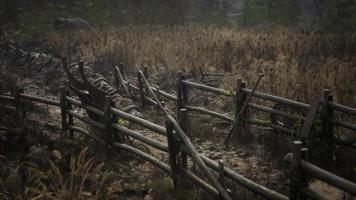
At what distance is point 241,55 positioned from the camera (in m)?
14.1

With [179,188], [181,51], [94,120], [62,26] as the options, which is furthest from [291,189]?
[62,26]

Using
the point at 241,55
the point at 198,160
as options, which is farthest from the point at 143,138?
the point at 241,55

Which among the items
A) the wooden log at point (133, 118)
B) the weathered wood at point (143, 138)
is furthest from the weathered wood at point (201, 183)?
the wooden log at point (133, 118)

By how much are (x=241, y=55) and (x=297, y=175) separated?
33.0ft

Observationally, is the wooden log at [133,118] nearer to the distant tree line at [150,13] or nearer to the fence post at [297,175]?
the fence post at [297,175]

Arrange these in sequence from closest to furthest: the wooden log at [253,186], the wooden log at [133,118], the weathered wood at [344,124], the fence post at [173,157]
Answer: the wooden log at [253,186]
the fence post at [173,157]
the wooden log at [133,118]
the weathered wood at [344,124]

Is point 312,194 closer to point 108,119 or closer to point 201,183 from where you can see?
point 201,183

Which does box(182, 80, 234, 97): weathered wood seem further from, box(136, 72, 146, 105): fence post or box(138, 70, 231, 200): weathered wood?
box(138, 70, 231, 200): weathered wood

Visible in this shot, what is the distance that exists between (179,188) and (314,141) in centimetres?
260

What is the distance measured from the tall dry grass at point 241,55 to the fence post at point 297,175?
4.74 meters

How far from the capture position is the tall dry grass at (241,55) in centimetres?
980

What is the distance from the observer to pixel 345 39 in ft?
48.4

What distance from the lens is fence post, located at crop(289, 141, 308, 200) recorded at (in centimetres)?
431

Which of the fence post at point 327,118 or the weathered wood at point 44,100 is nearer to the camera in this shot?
the fence post at point 327,118
